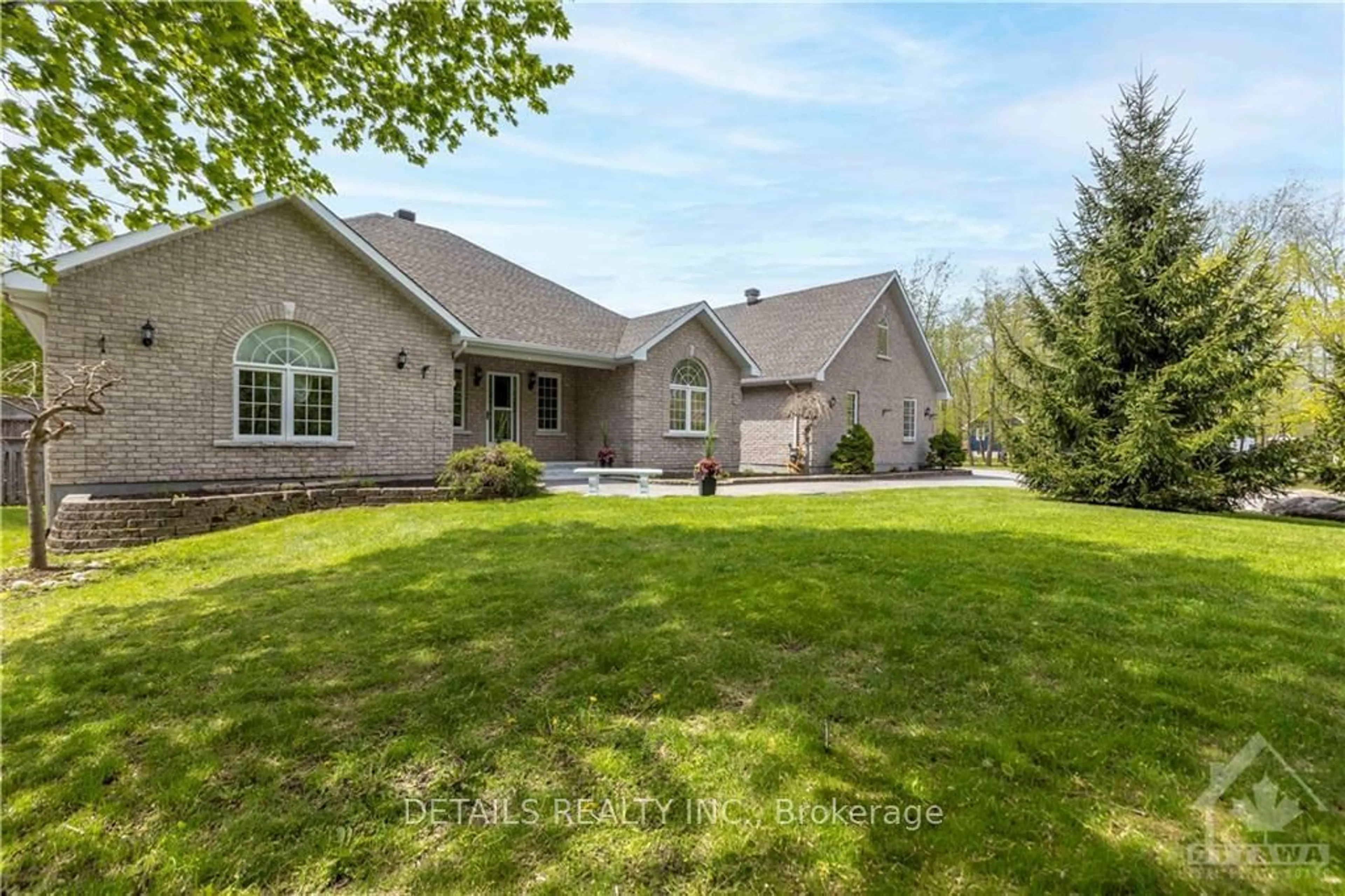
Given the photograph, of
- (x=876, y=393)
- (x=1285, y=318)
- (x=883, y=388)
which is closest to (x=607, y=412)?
(x=876, y=393)

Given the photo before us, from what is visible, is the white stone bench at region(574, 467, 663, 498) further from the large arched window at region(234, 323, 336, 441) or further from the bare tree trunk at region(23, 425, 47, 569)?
the bare tree trunk at region(23, 425, 47, 569)

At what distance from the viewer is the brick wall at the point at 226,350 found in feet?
30.5

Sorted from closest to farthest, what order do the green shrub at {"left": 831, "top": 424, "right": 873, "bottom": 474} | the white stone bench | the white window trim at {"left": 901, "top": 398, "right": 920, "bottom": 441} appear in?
the white stone bench
the green shrub at {"left": 831, "top": 424, "right": 873, "bottom": 474}
the white window trim at {"left": 901, "top": 398, "right": 920, "bottom": 441}

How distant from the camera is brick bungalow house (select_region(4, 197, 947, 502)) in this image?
9.45m

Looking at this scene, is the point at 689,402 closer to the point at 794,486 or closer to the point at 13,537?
the point at 794,486

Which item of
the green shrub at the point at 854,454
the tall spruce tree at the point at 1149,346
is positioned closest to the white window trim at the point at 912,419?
the green shrub at the point at 854,454

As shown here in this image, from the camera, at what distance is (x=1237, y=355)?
36.3ft

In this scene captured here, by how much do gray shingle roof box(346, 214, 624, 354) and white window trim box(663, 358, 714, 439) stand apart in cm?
196

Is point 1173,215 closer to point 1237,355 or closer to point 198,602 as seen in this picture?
point 1237,355

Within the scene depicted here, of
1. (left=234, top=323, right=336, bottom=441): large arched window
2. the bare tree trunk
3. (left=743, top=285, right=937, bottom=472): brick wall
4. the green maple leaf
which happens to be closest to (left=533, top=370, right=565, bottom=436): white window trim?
(left=234, top=323, right=336, bottom=441): large arched window

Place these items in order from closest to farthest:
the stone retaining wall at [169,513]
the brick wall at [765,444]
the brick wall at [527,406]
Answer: the stone retaining wall at [169,513] → the brick wall at [527,406] → the brick wall at [765,444]

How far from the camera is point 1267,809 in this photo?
7.68 feet

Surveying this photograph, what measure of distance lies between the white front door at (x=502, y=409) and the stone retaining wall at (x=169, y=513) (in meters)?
5.91

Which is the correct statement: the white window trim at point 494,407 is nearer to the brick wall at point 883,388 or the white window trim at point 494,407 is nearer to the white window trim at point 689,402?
the white window trim at point 689,402
